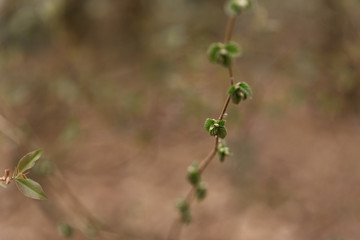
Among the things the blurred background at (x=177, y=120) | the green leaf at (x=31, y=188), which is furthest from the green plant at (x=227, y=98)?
the blurred background at (x=177, y=120)

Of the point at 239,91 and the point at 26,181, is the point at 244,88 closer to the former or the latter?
the point at 239,91

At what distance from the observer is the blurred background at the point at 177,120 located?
146 cm

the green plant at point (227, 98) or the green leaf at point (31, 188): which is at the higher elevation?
the green plant at point (227, 98)

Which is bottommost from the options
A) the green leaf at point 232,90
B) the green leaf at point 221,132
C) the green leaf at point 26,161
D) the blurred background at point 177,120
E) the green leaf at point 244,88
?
the green leaf at point 26,161

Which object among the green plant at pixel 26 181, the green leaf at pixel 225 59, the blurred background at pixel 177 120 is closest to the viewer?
the green plant at pixel 26 181

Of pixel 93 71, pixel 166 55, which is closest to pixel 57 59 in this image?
pixel 93 71

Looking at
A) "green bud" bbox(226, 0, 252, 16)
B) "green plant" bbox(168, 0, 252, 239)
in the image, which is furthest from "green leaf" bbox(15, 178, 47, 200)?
"green bud" bbox(226, 0, 252, 16)

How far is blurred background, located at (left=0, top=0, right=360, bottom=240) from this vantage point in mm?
1461

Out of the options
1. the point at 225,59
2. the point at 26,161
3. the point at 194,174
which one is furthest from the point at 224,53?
the point at 26,161

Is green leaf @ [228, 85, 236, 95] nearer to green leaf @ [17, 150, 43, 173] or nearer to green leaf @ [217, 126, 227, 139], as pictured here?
green leaf @ [217, 126, 227, 139]

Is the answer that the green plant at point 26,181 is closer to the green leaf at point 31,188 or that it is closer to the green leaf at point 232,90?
the green leaf at point 31,188

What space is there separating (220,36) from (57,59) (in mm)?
846

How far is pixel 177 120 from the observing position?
6.28 feet

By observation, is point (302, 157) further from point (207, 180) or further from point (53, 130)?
point (53, 130)
